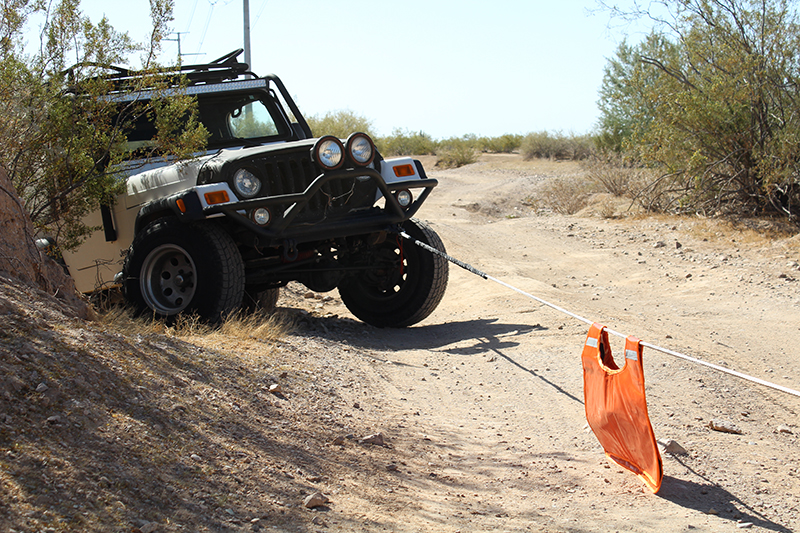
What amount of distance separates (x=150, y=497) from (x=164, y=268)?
3.49 meters

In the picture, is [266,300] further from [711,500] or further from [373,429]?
[711,500]

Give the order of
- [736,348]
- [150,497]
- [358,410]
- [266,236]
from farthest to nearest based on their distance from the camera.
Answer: [736,348] < [266,236] < [358,410] < [150,497]

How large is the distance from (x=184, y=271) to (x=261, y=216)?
0.79m

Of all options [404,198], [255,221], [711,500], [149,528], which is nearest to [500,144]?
[404,198]

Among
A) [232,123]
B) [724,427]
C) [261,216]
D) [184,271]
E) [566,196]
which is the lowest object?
[724,427]

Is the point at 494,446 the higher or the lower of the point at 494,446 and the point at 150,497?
the lower

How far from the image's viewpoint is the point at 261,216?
228 inches

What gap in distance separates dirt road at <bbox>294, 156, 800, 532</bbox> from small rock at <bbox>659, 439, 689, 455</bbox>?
25 millimetres

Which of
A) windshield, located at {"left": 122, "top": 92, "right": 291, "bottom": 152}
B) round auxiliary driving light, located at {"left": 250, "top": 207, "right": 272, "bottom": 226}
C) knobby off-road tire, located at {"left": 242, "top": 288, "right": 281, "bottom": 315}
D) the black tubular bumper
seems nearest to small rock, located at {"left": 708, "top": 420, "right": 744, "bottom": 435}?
the black tubular bumper

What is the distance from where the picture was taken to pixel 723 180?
45.5ft

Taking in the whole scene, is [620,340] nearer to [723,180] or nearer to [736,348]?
[736,348]

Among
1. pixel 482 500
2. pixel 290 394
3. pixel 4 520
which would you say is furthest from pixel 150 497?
pixel 290 394

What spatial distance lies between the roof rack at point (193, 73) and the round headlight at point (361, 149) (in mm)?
1796

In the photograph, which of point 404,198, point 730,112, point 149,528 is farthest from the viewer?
point 730,112
